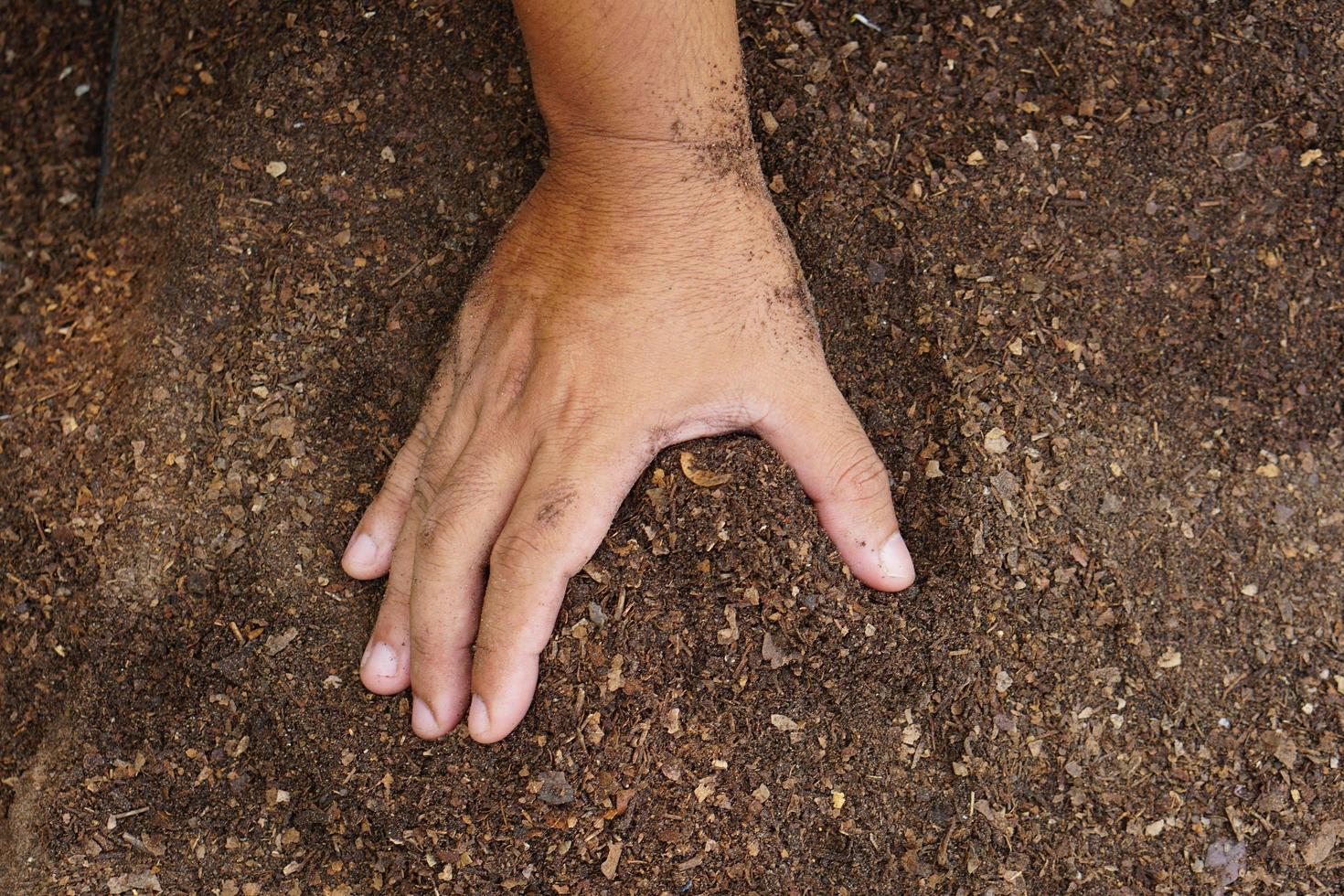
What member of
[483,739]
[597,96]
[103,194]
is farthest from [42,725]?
[597,96]

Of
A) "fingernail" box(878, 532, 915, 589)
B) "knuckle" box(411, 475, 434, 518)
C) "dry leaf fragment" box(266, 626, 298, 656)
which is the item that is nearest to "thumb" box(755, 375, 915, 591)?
"fingernail" box(878, 532, 915, 589)

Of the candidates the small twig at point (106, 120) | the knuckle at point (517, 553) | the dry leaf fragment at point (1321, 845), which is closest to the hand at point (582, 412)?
the knuckle at point (517, 553)

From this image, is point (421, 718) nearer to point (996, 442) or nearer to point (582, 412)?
point (582, 412)

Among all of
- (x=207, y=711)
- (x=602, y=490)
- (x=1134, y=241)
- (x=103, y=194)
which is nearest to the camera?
(x=602, y=490)

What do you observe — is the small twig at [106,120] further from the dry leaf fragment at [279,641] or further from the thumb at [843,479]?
the thumb at [843,479]

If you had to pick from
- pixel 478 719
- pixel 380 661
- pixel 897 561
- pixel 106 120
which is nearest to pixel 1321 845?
pixel 897 561

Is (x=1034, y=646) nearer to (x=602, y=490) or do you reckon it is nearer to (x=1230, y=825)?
(x=1230, y=825)
